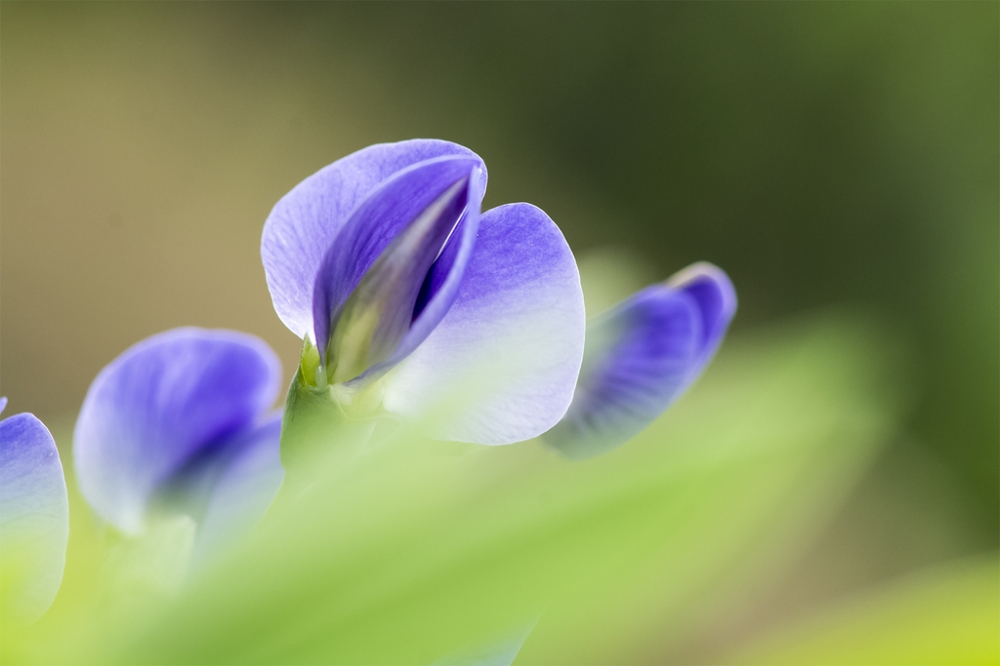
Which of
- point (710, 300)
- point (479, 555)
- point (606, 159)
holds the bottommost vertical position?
Result: point (479, 555)

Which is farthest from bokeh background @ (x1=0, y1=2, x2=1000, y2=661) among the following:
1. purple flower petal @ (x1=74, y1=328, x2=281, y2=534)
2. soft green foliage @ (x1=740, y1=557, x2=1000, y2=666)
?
soft green foliage @ (x1=740, y1=557, x2=1000, y2=666)

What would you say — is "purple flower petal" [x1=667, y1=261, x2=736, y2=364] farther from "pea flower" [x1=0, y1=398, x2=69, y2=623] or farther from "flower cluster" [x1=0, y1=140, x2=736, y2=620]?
"pea flower" [x1=0, y1=398, x2=69, y2=623]

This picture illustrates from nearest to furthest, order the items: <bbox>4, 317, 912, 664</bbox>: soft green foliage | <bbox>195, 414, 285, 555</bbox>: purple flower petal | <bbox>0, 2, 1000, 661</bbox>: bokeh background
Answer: <bbox>4, 317, 912, 664</bbox>: soft green foliage
<bbox>195, 414, 285, 555</bbox>: purple flower petal
<bbox>0, 2, 1000, 661</bbox>: bokeh background

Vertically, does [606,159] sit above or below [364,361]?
above

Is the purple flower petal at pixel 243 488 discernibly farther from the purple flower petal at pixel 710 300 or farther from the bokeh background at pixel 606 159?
the bokeh background at pixel 606 159

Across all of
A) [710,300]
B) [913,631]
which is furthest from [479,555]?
[710,300]

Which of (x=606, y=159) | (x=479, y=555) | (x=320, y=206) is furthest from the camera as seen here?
(x=606, y=159)

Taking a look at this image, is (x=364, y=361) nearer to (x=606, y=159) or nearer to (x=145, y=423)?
(x=145, y=423)

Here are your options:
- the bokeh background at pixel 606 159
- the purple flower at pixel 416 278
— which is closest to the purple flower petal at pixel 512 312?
the purple flower at pixel 416 278
